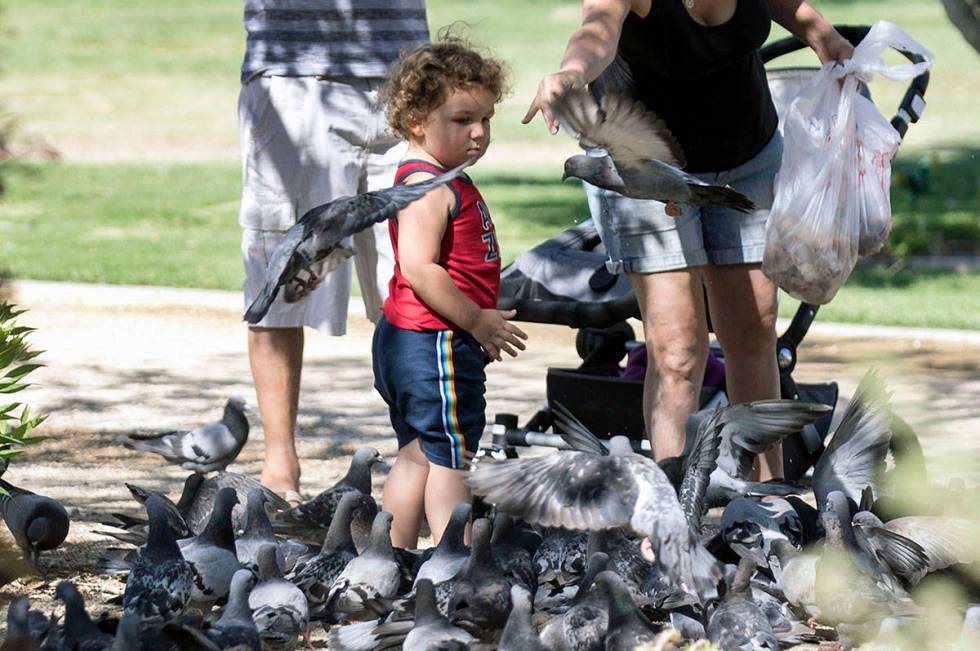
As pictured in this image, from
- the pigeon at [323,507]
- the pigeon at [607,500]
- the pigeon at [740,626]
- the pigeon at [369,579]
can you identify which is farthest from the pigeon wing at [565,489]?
the pigeon at [323,507]

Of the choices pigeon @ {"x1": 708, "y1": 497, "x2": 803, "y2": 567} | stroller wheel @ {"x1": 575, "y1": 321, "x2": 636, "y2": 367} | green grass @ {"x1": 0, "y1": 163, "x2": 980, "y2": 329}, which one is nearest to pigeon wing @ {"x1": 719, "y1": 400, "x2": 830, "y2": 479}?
pigeon @ {"x1": 708, "y1": 497, "x2": 803, "y2": 567}

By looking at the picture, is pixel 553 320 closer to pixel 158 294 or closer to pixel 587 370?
pixel 587 370

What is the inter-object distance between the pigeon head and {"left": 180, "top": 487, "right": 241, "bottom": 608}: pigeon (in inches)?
55.5

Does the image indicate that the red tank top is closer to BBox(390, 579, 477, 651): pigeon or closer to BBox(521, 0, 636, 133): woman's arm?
BBox(521, 0, 636, 133): woman's arm

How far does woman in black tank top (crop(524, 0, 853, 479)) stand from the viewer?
480cm

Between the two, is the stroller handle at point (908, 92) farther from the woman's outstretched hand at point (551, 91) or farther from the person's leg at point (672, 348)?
the woman's outstretched hand at point (551, 91)

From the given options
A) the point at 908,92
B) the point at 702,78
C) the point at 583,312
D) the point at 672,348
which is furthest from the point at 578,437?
the point at 908,92

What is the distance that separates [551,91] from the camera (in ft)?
13.1

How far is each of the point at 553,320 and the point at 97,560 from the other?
2.06m

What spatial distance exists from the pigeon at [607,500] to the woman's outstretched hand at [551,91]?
2.95 feet

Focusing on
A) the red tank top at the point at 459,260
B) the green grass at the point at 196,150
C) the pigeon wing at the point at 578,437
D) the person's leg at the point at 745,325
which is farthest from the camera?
the green grass at the point at 196,150

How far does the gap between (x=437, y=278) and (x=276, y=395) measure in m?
1.36

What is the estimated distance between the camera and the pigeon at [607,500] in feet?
12.7

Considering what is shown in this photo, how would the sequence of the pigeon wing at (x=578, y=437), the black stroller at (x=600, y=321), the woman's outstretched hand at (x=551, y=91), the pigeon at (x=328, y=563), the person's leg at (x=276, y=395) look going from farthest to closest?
the black stroller at (x=600, y=321) → the person's leg at (x=276, y=395) → the pigeon wing at (x=578, y=437) → the pigeon at (x=328, y=563) → the woman's outstretched hand at (x=551, y=91)
